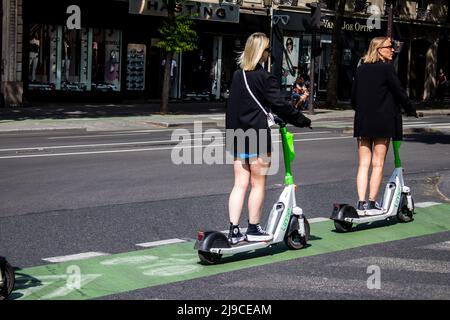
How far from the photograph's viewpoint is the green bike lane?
6.58 m

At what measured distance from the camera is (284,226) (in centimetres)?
798

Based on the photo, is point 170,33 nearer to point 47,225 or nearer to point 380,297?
point 47,225

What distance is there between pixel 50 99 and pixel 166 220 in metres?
21.8

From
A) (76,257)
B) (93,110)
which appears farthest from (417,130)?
(76,257)

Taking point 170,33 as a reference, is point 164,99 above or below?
below

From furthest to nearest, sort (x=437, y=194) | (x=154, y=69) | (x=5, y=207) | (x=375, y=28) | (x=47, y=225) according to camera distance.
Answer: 1. (x=375, y=28)
2. (x=154, y=69)
3. (x=437, y=194)
4. (x=5, y=207)
5. (x=47, y=225)

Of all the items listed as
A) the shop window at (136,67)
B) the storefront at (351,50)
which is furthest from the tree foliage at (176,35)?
the storefront at (351,50)

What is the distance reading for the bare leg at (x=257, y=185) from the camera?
771cm

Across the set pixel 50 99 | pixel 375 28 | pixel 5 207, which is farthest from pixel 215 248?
pixel 375 28

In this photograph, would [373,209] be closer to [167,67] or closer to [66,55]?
[167,67]

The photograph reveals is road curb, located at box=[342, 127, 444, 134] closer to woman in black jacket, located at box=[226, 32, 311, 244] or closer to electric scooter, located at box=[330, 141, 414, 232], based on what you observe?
electric scooter, located at box=[330, 141, 414, 232]

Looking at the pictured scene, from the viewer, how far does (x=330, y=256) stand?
→ 7.92 m

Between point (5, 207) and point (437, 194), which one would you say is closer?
point (5, 207)
